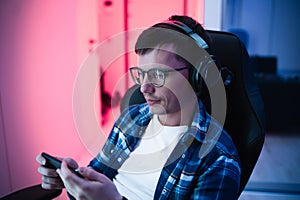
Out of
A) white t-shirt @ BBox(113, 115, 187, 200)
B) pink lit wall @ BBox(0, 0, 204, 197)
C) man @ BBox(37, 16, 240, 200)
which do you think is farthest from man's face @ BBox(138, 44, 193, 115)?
pink lit wall @ BBox(0, 0, 204, 197)

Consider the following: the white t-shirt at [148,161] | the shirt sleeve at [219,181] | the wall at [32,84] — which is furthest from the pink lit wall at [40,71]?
the shirt sleeve at [219,181]

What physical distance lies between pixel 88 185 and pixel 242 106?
20.4 inches

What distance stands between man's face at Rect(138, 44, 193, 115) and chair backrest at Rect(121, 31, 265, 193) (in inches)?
6.2

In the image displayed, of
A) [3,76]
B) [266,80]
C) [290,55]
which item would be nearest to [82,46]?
[3,76]

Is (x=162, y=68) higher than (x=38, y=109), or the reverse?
(x=162, y=68)

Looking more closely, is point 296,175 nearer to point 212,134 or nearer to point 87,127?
point 212,134

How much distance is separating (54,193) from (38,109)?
794mm

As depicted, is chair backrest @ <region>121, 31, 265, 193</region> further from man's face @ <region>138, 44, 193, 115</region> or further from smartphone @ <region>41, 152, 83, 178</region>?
smartphone @ <region>41, 152, 83, 178</region>

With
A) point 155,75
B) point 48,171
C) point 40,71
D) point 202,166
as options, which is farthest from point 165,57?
point 40,71

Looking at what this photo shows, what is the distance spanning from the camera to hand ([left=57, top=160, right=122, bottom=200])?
62 centimetres

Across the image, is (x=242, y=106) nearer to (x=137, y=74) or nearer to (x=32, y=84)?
(x=137, y=74)

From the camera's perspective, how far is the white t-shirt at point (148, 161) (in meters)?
0.90

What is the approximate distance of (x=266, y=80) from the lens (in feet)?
11.1

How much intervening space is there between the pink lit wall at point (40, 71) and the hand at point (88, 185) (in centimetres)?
69
